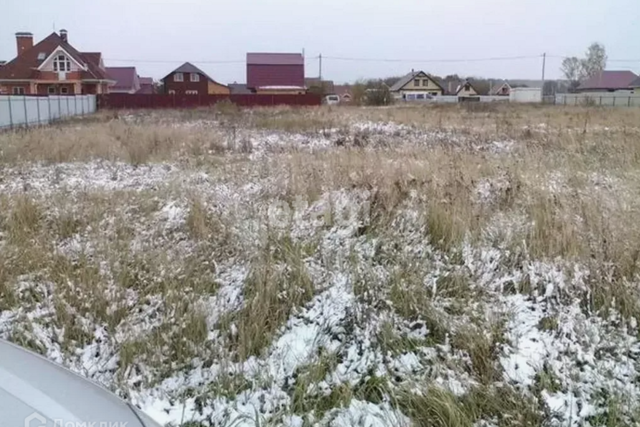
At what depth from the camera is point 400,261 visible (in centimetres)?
354

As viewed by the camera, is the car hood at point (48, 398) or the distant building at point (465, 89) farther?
the distant building at point (465, 89)

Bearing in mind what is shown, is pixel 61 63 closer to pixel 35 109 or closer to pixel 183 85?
pixel 183 85

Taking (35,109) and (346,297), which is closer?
(346,297)

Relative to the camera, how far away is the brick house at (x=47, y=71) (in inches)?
1421

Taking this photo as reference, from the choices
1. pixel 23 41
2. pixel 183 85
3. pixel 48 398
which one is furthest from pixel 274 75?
pixel 48 398

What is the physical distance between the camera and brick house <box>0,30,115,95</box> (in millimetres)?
36094

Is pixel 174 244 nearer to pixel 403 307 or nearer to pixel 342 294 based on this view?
pixel 342 294

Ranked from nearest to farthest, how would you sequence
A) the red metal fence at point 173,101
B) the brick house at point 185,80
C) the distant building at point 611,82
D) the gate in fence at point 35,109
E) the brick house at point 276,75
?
the gate in fence at point 35,109 < the red metal fence at point 173,101 < the brick house at point 276,75 < the brick house at point 185,80 < the distant building at point 611,82

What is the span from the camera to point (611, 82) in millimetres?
56438

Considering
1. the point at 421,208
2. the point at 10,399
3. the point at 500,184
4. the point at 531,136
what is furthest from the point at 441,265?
the point at 531,136

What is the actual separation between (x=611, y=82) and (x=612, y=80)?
35cm

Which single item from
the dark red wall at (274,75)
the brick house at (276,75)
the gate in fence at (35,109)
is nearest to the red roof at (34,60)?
the gate in fence at (35,109)

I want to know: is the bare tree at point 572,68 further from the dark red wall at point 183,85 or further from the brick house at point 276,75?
the dark red wall at point 183,85

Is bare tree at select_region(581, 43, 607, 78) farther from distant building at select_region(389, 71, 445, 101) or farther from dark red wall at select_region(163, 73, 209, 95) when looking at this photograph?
dark red wall at select_region(163, 73, 209, 95)
